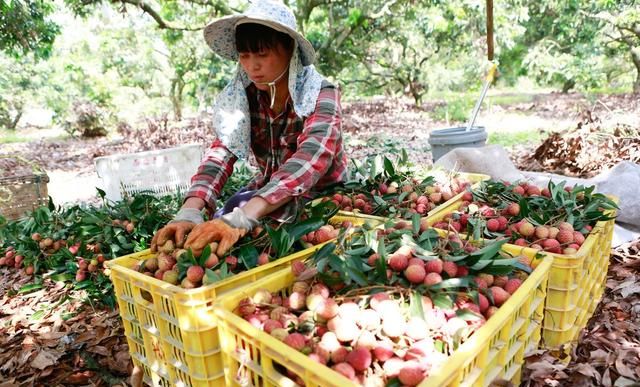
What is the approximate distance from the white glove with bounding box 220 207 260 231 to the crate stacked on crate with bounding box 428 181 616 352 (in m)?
0.64

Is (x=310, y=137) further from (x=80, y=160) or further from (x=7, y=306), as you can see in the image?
(x=80, y=160)

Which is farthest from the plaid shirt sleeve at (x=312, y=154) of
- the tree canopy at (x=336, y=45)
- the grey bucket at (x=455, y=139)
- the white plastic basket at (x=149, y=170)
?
the tree canopy at (x=336, y=45)

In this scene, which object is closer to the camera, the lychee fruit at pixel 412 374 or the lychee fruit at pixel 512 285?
the lychee fruit at pixel 412 374

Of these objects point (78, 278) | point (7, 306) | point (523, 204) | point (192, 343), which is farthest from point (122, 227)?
point (523, 204)

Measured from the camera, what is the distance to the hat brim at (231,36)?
1567 mm

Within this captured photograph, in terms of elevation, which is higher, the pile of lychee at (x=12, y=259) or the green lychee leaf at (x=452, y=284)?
the green lychee leaf at (x=452, y=284)

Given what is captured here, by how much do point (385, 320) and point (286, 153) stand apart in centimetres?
112

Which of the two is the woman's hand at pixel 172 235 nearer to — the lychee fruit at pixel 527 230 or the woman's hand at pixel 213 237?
the woman's hand at pixel 213 237

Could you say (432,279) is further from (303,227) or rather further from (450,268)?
(303,227)

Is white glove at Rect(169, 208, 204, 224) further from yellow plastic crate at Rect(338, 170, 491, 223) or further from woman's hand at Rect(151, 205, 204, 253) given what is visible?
yellow plastic crate at Rect(338, 170, 491, 223)

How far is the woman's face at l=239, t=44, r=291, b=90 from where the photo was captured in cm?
168

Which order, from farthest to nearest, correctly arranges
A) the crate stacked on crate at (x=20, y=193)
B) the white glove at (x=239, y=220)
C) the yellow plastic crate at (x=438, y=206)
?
the crate stacked on crate at (x=20, y=193), the yellow plastic crate at (x=438, y=206), the white glove at (x=239, y=220)

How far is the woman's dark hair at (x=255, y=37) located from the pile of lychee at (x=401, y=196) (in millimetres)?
687

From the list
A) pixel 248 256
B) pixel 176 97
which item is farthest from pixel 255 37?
pixel 176 97
